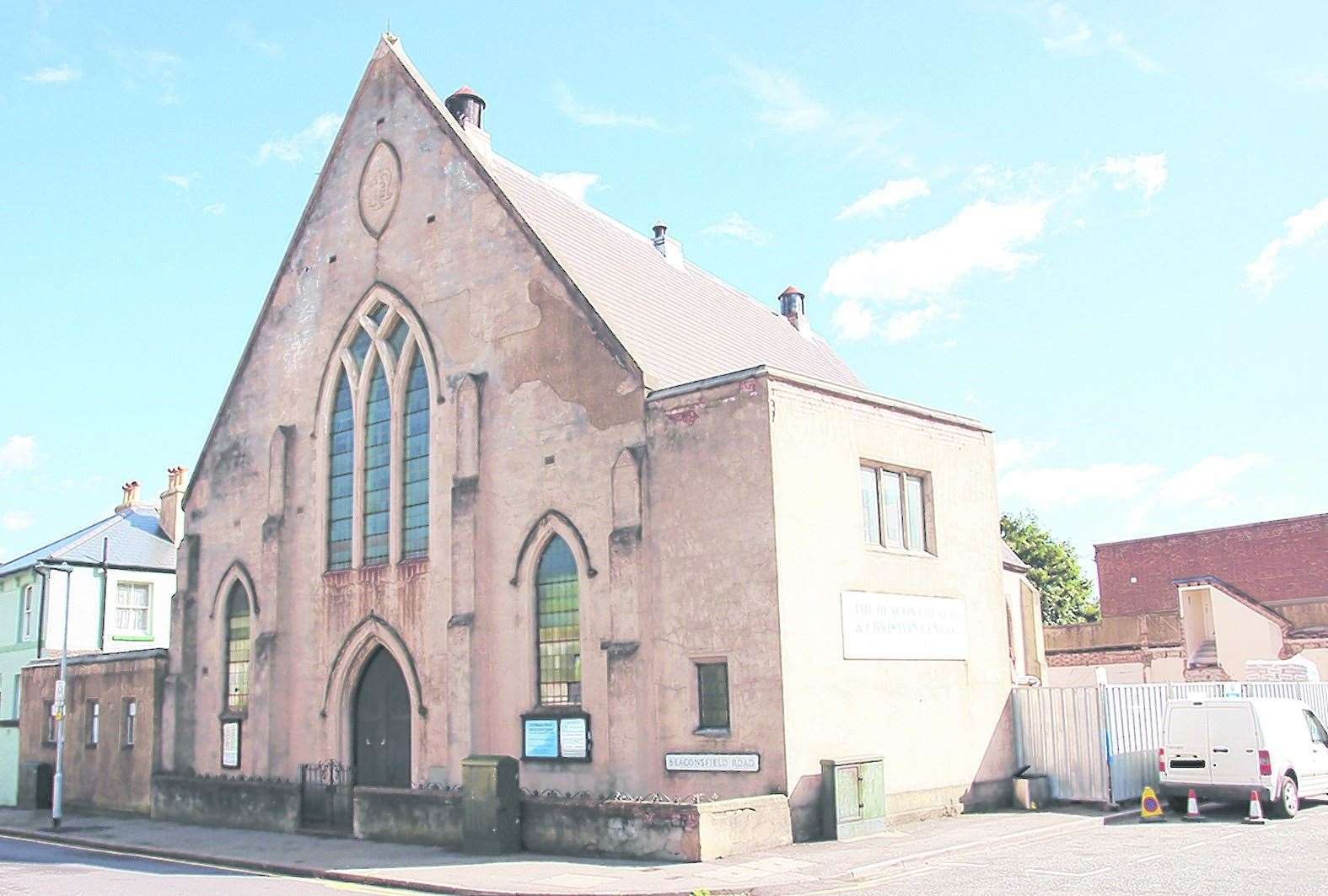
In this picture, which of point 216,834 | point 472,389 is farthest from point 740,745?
point 216,834

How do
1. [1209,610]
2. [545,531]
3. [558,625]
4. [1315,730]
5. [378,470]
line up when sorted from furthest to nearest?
[1209,610]
[378,470]
[545,531]
[558,625]
[1315,730]

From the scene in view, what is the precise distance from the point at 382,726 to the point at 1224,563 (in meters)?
37.7

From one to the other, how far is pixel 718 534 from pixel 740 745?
3244 mm

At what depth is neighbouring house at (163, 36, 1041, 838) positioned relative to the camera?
64.0ft

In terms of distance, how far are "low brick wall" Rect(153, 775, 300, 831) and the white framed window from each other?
35.6 ft

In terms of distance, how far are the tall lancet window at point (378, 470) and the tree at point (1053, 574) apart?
165 ft

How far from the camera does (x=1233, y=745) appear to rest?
18.6 m

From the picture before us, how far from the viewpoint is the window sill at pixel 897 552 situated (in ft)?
68.1

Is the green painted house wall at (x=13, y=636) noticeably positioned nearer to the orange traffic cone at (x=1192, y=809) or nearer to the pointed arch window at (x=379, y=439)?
the pointed arch window at (x=379, y=439)

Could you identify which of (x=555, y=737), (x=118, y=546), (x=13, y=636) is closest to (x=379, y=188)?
(x=555, y=737)

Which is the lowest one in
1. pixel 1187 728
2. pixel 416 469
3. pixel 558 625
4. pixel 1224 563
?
pixel 1187 728

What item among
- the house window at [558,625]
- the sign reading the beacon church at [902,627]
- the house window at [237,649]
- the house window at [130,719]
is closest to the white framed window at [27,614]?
the house window at [130,719]

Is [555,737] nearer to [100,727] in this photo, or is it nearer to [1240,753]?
[1240,753]

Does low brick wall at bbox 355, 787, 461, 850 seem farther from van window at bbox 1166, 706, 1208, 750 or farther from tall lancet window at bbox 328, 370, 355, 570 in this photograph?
van window at bbox 1166, 706, 1208, 750
